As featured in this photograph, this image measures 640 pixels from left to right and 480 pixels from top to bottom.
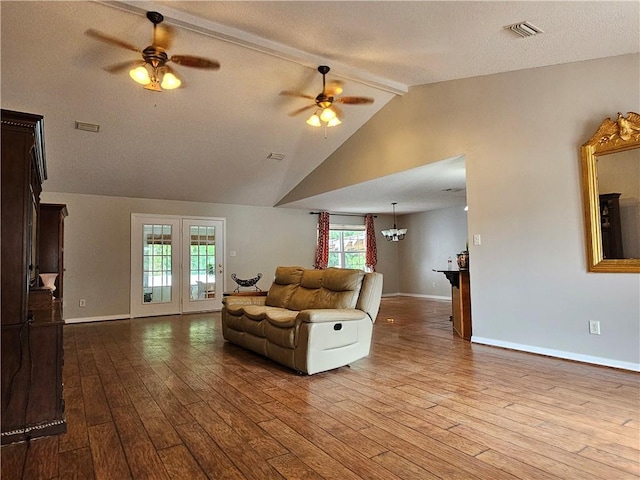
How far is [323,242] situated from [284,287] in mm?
4538

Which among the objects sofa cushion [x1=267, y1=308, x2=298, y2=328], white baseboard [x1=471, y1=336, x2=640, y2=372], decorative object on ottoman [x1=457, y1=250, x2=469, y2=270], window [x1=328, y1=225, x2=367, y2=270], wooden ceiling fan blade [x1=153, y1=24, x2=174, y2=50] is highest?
wooden ceiling fan blade [x1=153, y1=24, x2=174, y2=50]

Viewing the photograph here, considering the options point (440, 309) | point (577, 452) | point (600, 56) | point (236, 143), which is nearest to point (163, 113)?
point (236, 143)

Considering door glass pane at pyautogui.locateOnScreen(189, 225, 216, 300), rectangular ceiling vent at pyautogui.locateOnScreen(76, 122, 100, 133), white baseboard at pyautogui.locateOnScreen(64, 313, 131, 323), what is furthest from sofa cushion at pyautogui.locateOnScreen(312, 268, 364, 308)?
white baseboard at pyautogui.locateOnScreen(64, 313, 131, 323)

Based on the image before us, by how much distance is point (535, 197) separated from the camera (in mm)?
3961

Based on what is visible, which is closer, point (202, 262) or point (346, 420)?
point (346, 420)

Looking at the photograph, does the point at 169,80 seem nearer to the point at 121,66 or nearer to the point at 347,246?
the point at 121,66

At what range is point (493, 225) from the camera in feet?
14.2

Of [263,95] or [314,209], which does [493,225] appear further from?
[314,209]

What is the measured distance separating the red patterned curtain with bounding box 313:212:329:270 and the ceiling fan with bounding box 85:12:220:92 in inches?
221

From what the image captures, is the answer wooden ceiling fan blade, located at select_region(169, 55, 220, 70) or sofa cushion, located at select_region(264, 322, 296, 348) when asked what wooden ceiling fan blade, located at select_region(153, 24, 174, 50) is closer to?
wooden ceiling fan blade, located at select_region(169, 55, 220, 70)

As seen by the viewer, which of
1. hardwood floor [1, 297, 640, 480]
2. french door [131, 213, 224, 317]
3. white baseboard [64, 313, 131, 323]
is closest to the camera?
hardwood floor [1, 297, 640, 480]

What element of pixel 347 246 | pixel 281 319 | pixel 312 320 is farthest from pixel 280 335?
pixel 347 246

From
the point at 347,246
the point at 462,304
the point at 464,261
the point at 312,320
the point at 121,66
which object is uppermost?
the point at 121,66

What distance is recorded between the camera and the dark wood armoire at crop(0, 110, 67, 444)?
86.3 inches
